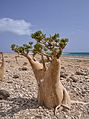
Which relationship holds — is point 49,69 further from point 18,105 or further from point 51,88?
point 18,105

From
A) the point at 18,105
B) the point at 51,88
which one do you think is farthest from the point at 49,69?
the point at 18,105

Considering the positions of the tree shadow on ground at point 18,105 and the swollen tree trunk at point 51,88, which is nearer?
the swollen tree trunk at point 51,88

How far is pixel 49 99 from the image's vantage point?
7.50 meters

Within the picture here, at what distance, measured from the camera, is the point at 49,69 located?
23.6 feet

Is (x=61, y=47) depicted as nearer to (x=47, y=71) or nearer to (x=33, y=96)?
(x=47, y=71)

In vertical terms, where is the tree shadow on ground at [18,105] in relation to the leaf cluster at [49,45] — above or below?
below

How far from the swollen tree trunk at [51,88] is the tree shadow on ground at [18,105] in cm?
38

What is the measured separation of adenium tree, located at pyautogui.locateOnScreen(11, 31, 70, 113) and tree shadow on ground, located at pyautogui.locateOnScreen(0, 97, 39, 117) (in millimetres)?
373

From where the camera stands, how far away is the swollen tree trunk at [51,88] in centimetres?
715

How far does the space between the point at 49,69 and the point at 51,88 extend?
2.15 feet

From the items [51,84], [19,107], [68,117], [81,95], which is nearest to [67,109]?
[68,117]

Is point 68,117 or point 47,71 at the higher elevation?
point 47,71

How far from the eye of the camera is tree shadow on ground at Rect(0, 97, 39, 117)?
24.0ft

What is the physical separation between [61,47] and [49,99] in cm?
195
